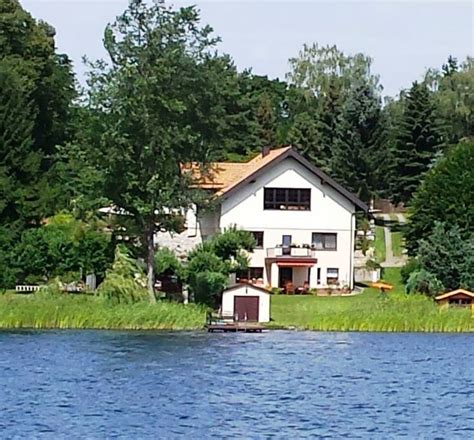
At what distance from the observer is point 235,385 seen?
34312 millimetres

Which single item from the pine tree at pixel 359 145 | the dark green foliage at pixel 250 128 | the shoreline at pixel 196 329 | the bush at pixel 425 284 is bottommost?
the shoreline at pixel 196 329

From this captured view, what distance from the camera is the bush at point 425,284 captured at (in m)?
59.0

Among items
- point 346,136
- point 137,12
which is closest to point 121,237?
point 137,12

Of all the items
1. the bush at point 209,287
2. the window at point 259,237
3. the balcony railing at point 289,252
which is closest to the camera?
the bush at point 209,287

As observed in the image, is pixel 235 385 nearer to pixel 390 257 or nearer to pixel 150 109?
pixel 150 109

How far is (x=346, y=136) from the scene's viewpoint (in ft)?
264

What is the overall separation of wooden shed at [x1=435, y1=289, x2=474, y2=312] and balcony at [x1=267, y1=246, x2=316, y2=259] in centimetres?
1130

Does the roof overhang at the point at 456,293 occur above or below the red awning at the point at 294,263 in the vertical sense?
below

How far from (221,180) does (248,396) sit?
3807 cm

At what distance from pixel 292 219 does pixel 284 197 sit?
1.19 meters

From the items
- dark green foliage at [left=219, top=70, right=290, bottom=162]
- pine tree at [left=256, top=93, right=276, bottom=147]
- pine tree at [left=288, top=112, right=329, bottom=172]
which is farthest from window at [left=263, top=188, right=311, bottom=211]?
pine tree at [left=256, top=93, right=276, bottom=147]

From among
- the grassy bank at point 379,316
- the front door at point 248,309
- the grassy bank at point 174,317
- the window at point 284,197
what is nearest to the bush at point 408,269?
the window at point 284,197

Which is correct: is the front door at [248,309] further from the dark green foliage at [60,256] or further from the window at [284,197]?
the window at [284,197]

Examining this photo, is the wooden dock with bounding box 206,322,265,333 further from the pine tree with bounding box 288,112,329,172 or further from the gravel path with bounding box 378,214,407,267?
the pine tree with bounding box 288,112,329,172
